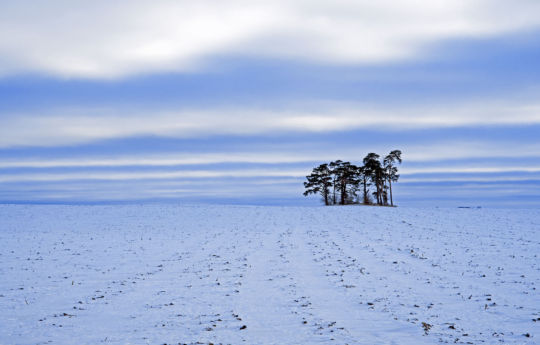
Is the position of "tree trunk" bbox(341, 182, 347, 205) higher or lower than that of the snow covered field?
higher

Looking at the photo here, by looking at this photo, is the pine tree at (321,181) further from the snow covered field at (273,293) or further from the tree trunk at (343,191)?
the snow covered field at (273,293)

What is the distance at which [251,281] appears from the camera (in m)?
13.2

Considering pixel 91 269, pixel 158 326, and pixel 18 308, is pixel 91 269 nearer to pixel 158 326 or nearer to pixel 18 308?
pixel 18 308

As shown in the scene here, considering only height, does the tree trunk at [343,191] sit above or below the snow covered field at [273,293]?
above

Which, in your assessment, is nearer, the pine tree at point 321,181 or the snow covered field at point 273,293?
the snow covered field at point 273,293

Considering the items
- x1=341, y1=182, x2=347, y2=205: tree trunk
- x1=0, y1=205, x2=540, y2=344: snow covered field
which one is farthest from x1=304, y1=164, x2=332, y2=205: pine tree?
x1=0, y1=205, x2=540, y2=344: snow covered field

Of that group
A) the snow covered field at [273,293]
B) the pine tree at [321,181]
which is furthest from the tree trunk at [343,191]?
the snow covered field at [273,293]

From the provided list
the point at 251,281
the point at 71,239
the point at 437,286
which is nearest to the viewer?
the point at 437,286

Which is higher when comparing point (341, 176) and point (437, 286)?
point (341, 176)

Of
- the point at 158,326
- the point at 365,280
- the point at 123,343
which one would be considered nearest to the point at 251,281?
the point at 365,280

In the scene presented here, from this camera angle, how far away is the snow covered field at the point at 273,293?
326 inches

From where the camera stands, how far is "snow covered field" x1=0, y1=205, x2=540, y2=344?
827 centimetres

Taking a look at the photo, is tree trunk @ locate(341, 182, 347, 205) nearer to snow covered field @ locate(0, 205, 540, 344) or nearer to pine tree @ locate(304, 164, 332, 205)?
pine tree @ locate(304, 164, 332, 205)

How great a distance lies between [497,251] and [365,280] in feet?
32.2
